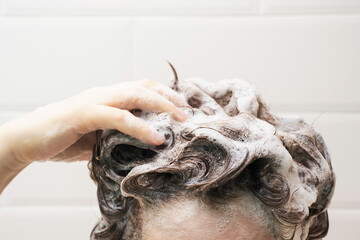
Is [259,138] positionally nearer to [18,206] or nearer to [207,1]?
[207,1]

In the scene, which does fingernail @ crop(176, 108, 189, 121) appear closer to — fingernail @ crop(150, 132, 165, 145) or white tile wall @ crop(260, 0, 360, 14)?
fingernail @ crop(150, 132, 165, 145)

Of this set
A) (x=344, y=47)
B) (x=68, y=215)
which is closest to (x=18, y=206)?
(x=68, y=215)

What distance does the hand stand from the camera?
668 mm

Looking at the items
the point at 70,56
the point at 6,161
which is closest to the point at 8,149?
the point at 6,161

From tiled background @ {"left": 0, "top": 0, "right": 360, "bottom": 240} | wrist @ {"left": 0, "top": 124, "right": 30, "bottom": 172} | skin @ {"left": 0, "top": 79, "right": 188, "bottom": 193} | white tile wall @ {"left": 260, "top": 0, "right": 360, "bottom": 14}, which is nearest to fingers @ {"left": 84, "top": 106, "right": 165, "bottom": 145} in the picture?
skin @ {"left": 0, "top": 79, "right": 188, "bottom": 193}

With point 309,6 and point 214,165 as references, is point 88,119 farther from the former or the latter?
point 309,6

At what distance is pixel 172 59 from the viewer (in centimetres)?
120

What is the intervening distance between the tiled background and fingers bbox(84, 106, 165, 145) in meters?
0.54

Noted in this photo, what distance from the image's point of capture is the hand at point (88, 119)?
0.67m

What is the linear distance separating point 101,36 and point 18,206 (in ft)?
1.61

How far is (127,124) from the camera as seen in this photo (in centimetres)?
66

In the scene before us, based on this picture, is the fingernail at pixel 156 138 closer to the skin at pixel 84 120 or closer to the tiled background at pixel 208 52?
the skin at pixel 84 120

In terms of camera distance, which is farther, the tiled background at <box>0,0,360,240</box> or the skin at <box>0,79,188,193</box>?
the tiled background at <box>0,0,360,240</box>

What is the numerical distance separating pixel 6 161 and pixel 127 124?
24 centimetres
